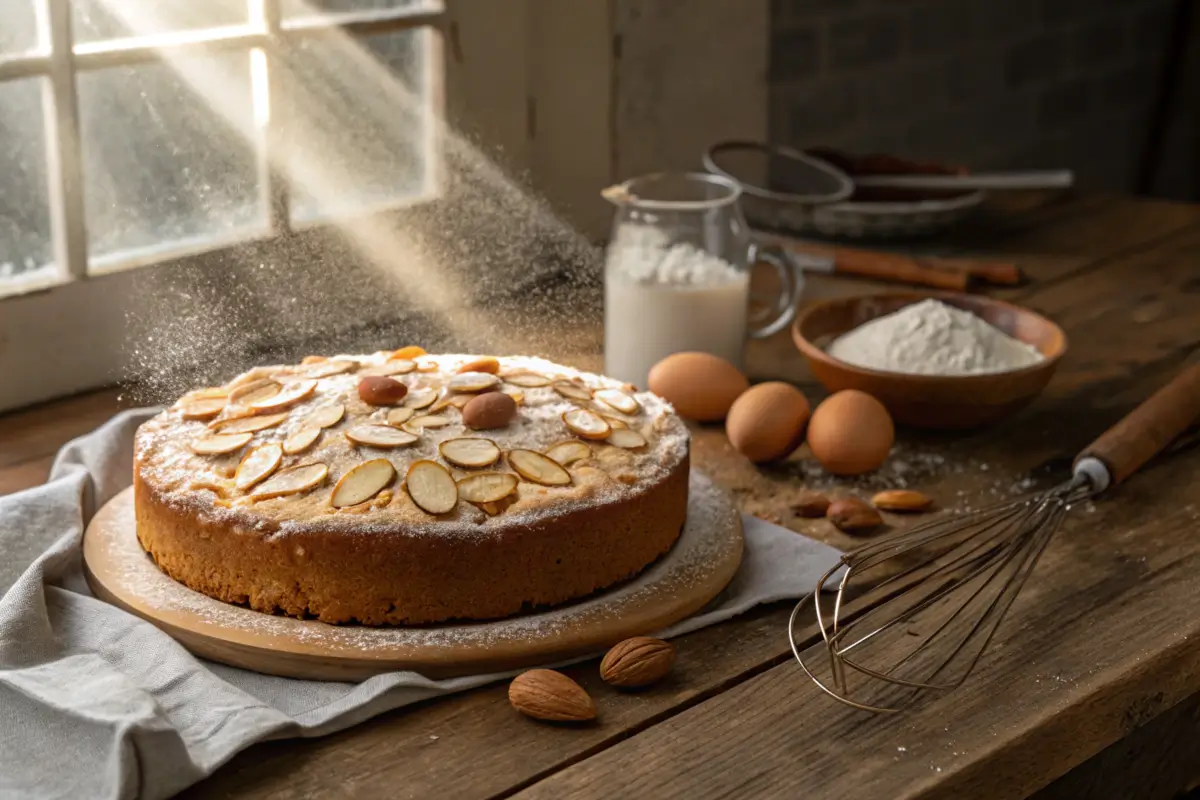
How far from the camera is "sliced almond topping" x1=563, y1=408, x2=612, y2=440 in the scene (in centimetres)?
101

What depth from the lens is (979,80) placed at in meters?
2.80

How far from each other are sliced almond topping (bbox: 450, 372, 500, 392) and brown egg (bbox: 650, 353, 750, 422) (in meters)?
0.29

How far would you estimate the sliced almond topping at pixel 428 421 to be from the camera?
3.20 feet

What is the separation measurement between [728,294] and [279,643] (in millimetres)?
672

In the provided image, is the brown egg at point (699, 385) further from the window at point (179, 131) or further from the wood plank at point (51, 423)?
the wood plank at point (51, 423)

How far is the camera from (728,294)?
1.40m

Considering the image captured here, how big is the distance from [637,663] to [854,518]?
30 cm

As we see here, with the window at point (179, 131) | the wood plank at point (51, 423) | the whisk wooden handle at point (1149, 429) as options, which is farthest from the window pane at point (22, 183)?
the whisk wooden handle at point (1149, 429)

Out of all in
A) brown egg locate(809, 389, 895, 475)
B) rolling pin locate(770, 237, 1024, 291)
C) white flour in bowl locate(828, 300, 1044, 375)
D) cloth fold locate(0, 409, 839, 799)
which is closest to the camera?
cloth fold locate(0, 409, 839, 799)

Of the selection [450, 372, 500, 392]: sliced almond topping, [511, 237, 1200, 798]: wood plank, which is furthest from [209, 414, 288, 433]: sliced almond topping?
[511, 237, 1200, 798]: wood plank

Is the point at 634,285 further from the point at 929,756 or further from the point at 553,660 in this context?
the point at 929,756

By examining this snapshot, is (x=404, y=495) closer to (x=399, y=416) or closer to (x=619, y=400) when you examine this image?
(x=399, y=416)

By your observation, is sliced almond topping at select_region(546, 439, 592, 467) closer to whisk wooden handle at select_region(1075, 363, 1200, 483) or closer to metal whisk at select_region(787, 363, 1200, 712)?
metal whisk at select_region(787, 363, 1200, 712)

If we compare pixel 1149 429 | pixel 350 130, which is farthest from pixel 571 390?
pixel 350 130
